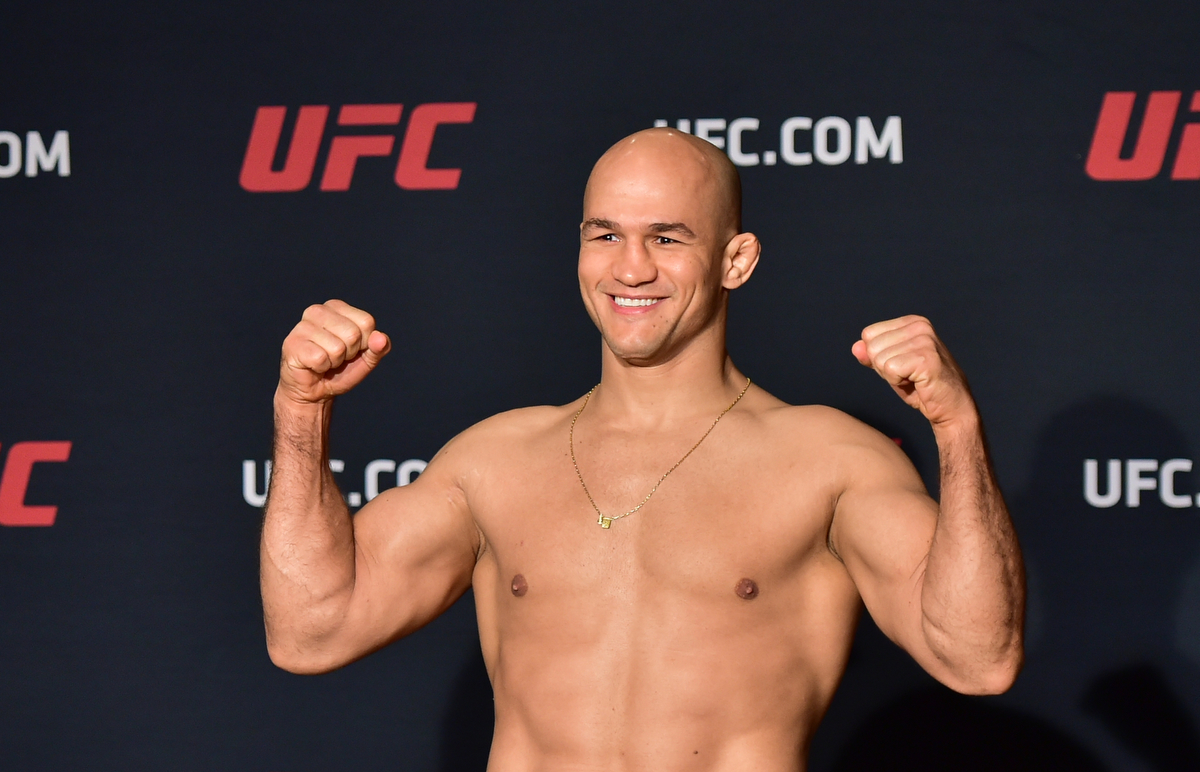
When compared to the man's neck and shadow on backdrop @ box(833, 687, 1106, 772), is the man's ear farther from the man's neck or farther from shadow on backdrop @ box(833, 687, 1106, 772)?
shadow on backdrop @ box(833, 687, 1106, 772)

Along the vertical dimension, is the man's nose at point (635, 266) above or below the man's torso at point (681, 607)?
above

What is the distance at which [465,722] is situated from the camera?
3334 mm

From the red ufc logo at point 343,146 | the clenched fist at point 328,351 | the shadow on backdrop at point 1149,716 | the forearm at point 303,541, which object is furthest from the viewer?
the red ufc logo at point 343,146

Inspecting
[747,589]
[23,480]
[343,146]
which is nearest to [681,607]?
[747,589]

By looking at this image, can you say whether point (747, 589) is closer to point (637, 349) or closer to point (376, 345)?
point (637, 349)

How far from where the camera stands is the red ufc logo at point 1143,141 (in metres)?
3.10

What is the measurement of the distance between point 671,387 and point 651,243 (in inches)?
9.9

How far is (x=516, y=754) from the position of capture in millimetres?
2156

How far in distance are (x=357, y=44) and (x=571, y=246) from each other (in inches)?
28.7

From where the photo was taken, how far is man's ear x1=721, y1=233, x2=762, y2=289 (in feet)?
7.35

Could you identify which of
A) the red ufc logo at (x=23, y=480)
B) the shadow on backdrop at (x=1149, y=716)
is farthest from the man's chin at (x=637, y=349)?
the red ufc logo at (x=23, y=480)

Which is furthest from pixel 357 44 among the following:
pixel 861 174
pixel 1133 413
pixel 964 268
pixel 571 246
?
pixel 1133 413

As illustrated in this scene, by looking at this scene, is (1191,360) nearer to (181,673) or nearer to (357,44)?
(357,44)

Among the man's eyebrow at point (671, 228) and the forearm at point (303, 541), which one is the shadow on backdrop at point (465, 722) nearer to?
the forearm at point (303, 541)
